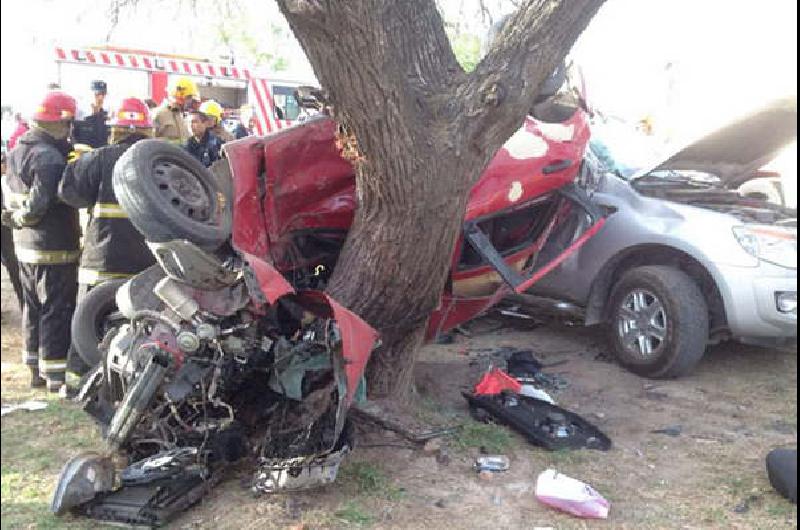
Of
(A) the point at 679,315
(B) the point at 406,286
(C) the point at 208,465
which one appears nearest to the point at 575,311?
(A) the point at 679,315

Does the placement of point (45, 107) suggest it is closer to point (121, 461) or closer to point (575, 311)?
point (121, 461)

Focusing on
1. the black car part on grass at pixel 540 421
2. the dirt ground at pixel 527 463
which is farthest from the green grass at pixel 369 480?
the black car part on grass at pixel 540 421

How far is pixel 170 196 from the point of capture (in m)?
3.51

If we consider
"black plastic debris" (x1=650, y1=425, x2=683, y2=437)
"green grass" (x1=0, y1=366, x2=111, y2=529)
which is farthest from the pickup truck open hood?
"green grass" (x1=0, y1=366, x2=111, y2=529)

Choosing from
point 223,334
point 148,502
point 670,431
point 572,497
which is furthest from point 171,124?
point 572,497

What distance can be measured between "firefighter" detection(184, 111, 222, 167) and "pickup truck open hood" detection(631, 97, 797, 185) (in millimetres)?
3669

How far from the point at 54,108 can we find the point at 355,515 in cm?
370

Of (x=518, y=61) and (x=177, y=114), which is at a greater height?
(x=177, y=114)

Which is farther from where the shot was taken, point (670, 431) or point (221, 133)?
point (221, 133)

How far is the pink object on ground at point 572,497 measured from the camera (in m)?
3.33

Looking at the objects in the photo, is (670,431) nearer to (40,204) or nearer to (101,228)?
(101,228)

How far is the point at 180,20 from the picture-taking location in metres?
5.34

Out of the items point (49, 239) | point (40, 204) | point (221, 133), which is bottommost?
point (49, 239)

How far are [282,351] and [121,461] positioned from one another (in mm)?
1112
